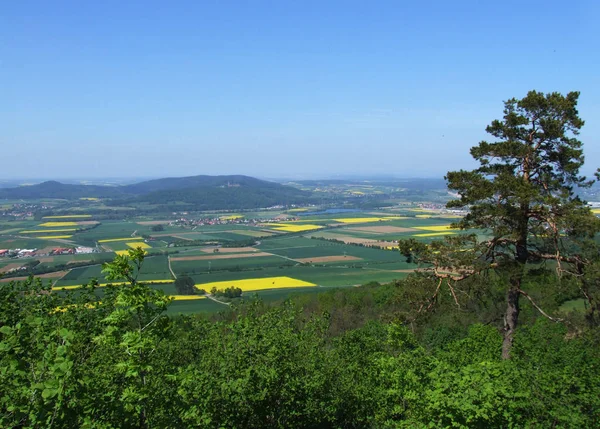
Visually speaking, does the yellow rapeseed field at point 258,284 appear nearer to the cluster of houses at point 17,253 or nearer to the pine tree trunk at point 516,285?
the cluster of houses at point 17,253

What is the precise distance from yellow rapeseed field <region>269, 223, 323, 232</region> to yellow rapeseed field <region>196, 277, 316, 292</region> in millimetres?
58124

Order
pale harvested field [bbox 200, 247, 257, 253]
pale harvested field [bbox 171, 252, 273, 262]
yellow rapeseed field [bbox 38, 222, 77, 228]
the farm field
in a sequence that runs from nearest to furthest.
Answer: the farm field < pale harvested field [bbox 171, 252, 273, 262] < pale harvested field [bbox 200, 247, 257, 253] < yellow rapeseed field [bbox 38, 222, 77, 228]


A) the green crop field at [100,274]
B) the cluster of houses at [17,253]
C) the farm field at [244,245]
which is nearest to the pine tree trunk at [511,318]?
the farm field at [244,245]

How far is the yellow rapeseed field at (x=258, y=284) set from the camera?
6241cm

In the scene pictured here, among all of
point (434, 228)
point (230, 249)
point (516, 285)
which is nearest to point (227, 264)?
point (230, 249)

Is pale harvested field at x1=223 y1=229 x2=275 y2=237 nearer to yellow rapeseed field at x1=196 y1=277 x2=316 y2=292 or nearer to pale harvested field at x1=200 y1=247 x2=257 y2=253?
pale harvested field at x1=200 y1=247 x2=257 y2=253

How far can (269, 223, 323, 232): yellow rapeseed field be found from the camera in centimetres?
12620

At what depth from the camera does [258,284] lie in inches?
2534

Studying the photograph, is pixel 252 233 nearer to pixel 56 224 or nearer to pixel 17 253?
pixel 17 253

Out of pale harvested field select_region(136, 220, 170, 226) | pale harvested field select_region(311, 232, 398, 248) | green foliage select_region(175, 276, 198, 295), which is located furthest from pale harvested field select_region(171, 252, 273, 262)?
pale harvested field select_region(136, 220, 170, 226)

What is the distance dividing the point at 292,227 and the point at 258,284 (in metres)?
67.4

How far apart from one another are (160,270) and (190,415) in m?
68.4

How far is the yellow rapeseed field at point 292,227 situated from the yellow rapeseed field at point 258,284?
5812cm

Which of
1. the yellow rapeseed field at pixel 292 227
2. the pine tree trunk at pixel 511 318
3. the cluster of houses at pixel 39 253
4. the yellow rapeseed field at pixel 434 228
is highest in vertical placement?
the pine tree trunk at pixel 511 318
